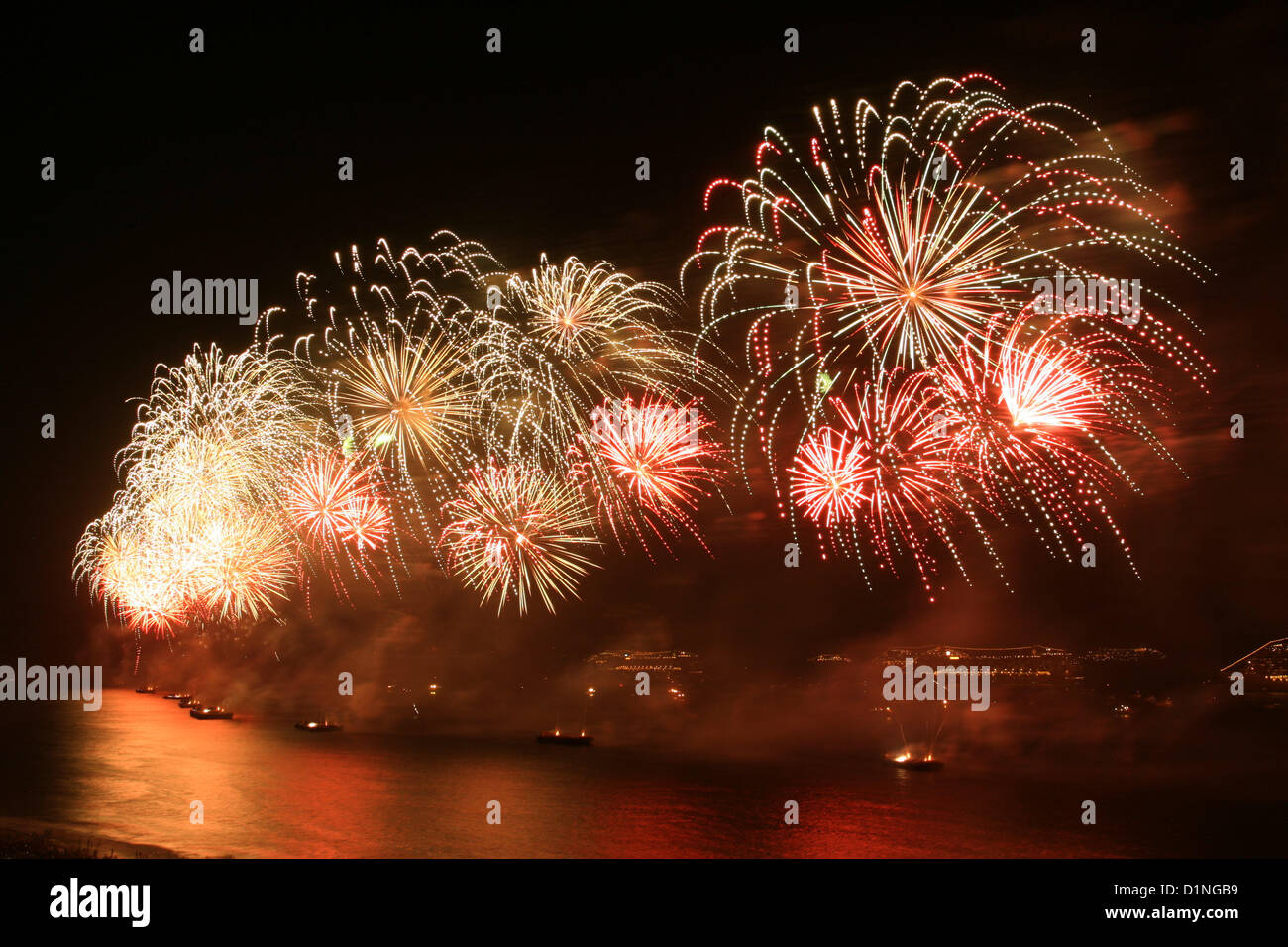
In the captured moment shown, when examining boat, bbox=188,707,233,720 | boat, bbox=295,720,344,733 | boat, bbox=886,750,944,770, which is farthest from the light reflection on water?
boat, bbox=188,707,233,720

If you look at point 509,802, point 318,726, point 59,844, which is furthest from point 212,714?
point 59,844

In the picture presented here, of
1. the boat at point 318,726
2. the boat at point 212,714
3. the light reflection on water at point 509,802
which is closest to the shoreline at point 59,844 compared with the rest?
the light reflection on water at point 509,802

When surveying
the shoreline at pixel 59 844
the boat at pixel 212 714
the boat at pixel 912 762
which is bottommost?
the boat at pixel 912 762

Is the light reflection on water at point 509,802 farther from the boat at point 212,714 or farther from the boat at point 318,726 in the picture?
the boat at point 212,714

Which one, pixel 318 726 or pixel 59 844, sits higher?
pixel 318 726

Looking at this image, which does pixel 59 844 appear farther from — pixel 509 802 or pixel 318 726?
pixel 318 726
